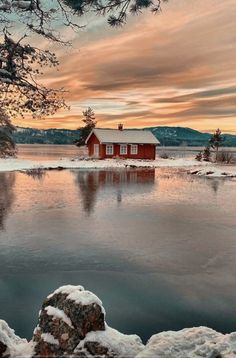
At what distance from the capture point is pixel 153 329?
7.10 metres

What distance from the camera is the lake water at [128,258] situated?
25.5 feet

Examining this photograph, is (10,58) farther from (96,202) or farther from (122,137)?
(122,137)

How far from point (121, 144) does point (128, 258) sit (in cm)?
4872

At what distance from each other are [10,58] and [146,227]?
8893mm

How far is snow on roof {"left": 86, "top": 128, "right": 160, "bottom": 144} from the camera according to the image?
5850cm

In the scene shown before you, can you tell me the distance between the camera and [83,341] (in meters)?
4.97

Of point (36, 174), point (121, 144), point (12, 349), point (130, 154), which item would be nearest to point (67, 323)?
point (12, 349)

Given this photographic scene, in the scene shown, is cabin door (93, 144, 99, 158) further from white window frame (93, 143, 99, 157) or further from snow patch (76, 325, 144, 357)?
snow patch (76, 325, 144, 357)

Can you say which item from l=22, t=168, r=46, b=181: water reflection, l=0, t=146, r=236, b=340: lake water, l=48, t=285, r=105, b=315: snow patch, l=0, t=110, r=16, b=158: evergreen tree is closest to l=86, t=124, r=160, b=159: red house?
l=0, t=110, r=16, b=158: evergreen tree

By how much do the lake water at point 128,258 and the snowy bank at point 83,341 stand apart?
1.55m

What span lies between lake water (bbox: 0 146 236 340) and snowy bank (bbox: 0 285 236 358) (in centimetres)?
155

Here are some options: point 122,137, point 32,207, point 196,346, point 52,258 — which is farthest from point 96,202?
point 122,137

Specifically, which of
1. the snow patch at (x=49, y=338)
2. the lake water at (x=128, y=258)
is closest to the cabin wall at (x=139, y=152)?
the lake water at (x=128, y=258)

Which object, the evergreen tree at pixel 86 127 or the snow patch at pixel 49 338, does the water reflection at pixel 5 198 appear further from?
the evergreen tree at pixel 86 127
